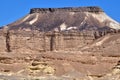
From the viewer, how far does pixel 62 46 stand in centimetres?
11781

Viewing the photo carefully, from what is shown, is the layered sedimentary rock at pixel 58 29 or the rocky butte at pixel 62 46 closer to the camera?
the rocky butte at pixel 62 46

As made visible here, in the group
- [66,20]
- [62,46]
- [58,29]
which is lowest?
[62,46]

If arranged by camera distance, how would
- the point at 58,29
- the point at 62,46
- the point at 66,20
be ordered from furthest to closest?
the point at 66,20 < the point at 58,29 < the point at 62,46

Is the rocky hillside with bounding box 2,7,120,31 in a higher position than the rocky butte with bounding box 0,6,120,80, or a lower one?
higher

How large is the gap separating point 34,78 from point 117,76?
29.2ft

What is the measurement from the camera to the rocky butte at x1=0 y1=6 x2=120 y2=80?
65.0 meters

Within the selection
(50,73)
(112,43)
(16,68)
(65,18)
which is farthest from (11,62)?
(65,18)

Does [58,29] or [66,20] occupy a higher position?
[66,20]

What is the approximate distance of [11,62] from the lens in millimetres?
68750

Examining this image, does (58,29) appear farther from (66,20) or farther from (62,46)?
(62,46)

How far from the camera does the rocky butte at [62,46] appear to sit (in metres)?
65.0

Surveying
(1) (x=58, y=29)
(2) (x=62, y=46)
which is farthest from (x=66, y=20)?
(2) (x=62, y=46)

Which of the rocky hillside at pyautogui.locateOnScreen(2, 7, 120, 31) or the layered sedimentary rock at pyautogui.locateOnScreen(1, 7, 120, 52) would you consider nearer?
the layered sedimentary rock at pyautogui.locateOnScreen(1, 7, 120, 52)

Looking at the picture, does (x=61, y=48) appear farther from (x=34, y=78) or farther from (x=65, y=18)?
(x=34, y=78)
